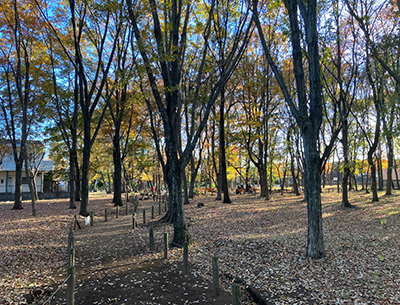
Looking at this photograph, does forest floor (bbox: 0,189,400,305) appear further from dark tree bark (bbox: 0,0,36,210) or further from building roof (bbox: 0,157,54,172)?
building roof (bbox: 0,157,54,172)

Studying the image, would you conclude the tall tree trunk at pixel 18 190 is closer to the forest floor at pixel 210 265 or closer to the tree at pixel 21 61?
the tree at pixel 21 61

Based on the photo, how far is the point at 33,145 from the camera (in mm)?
22141

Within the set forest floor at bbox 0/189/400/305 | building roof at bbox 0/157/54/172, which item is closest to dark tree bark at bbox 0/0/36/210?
forest floor at bbox 0/189/400/305

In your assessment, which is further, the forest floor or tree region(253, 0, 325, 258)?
tree region(253, 0, 325, 258)

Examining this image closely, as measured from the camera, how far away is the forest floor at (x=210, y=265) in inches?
195

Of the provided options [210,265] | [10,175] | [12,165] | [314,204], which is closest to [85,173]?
[210,265]

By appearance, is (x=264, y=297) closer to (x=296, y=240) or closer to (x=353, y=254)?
(x=353, y=254)

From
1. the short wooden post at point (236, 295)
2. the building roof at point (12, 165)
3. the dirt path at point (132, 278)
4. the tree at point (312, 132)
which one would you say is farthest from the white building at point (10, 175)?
the short wooden post at point (236, 295)

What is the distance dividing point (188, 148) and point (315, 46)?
4760 millimetres

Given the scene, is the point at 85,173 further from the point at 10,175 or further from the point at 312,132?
the point at 10,175

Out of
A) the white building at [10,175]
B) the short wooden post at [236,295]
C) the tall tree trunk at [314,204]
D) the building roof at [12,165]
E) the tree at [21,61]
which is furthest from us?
the white building at [10,175]

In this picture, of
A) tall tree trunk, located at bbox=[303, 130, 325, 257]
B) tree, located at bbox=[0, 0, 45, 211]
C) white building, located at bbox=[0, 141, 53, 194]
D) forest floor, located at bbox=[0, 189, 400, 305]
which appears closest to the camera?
forest floor, located at bbox=[0, 189, 400, 305]

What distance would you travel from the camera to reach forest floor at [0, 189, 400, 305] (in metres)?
4.96

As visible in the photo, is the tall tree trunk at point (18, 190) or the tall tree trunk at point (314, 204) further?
the tall tree trunk at point (18, 190)
